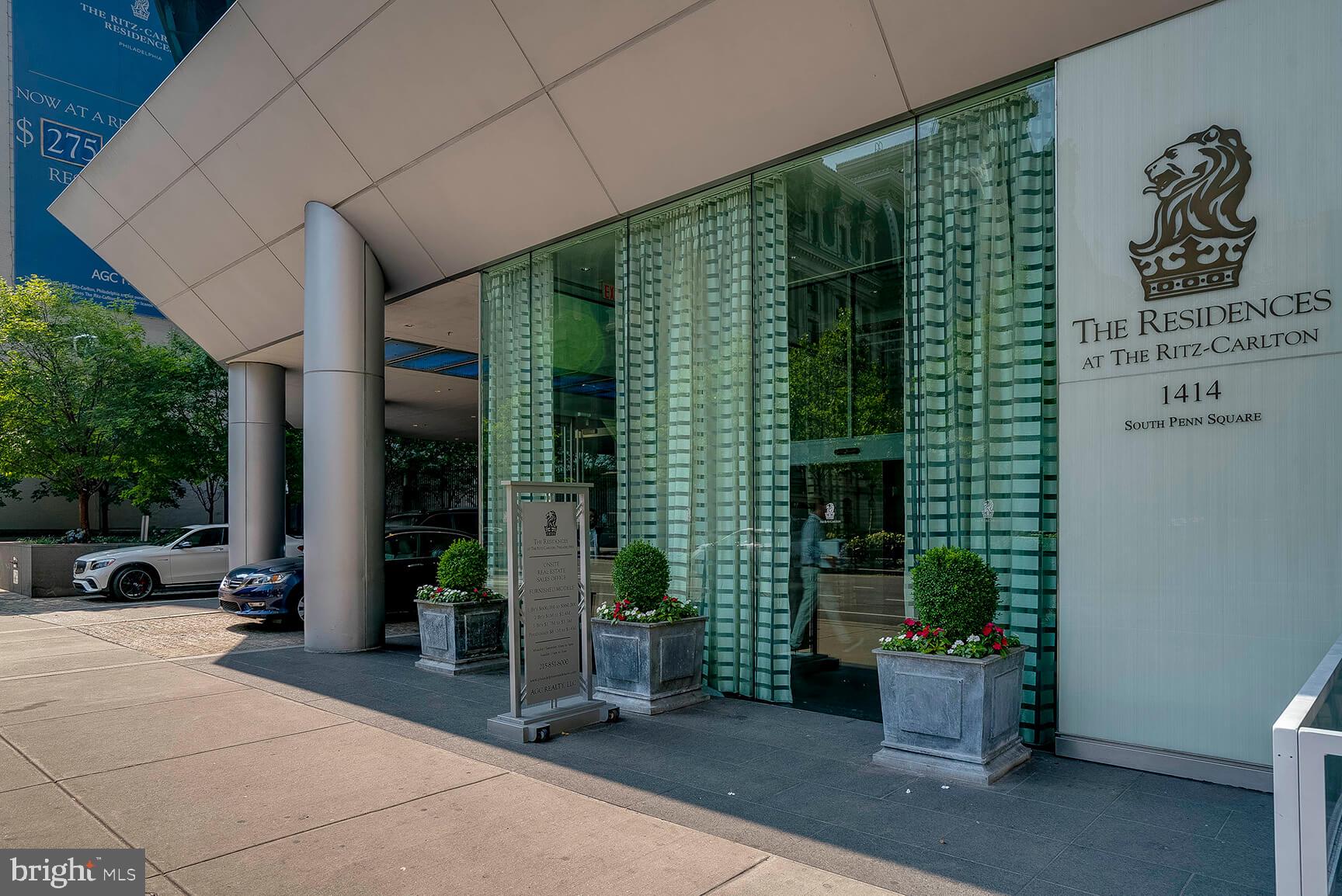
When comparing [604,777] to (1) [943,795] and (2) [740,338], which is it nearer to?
(1) [943,795]

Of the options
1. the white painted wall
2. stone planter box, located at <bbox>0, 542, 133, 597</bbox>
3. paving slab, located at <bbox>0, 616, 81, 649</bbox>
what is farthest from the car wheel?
the white painted wall

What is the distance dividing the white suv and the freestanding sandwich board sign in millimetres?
11474

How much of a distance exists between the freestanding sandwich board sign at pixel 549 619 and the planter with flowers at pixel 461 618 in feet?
8.44

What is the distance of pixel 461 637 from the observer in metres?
9.51

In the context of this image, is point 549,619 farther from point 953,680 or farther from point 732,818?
point 953,680

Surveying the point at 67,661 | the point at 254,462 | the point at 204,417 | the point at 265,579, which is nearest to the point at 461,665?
the point at 67,661

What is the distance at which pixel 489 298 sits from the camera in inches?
455

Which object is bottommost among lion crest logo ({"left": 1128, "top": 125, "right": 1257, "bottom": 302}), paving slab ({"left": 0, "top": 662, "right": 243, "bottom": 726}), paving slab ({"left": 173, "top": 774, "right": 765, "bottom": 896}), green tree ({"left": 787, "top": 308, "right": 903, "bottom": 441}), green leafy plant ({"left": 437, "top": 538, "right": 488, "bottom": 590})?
paving slab ({"left": 0, "top": 662, "right": 243, "bottom": 726})

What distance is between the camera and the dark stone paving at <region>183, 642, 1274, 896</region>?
Result: 4.16m

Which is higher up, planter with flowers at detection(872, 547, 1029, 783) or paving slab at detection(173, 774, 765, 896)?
planter with flowers at detection(872, 547, 1029, 783)

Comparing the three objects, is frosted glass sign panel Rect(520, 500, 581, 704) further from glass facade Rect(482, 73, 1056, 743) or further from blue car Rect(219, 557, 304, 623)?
blue car Rect(219, 557, 304, 623)

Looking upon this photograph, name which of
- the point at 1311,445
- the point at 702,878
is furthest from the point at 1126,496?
the point at 702,878

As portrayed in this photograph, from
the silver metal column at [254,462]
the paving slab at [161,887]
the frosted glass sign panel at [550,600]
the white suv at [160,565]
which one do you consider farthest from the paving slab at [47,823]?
the silver metal column at [254,462]

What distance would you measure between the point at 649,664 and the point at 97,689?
554 centimetres
